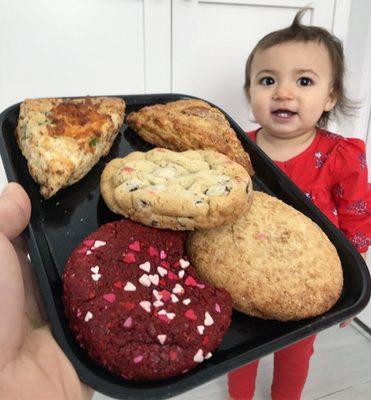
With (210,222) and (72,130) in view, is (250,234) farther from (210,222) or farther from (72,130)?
(72,130)

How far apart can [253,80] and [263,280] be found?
78 centimetres

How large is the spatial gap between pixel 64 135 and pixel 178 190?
337mm

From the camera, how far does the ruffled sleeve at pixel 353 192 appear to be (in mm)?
1182

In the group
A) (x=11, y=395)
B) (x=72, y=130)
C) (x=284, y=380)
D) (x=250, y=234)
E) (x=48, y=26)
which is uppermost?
(x=48, y=26)

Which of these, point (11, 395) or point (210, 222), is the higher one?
point (210, 222)

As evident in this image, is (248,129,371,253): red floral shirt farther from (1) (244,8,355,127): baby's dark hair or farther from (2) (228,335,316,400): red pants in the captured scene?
(2) (228,335,316,400): red pants

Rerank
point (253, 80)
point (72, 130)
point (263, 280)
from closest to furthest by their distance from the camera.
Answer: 1. point (263, 280)
2. point (72, 130)
3. point (253, 80)

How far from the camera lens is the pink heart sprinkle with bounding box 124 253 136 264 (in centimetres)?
65

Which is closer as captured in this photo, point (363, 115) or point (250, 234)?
point (250, 234)

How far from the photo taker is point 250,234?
2.40 feet

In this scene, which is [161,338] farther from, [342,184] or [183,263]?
[342,184]

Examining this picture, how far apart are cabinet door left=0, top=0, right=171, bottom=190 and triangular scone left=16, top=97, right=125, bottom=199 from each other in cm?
48

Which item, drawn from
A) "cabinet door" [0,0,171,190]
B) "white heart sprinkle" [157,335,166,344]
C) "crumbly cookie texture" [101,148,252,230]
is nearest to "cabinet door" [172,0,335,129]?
"cabinet door" [0,0,171,190]

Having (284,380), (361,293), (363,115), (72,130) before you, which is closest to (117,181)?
(72,130)
